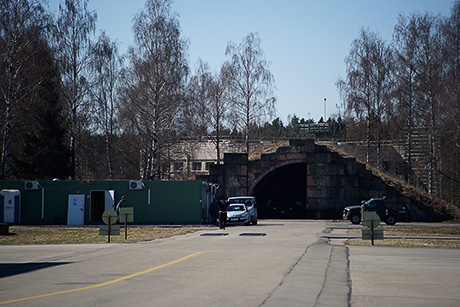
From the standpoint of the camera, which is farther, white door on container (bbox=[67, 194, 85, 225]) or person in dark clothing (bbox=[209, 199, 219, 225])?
white door on container (bbox=[67, 194, 85, 225])

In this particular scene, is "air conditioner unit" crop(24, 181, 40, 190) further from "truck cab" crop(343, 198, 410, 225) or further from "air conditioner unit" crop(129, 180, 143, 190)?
"truck cab" crop(343, 198, 410, 225)

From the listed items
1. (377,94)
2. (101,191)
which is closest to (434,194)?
(377,94)

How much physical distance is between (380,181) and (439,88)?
9.70m

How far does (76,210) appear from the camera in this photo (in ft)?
125

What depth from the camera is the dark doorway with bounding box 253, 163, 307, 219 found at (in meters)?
52.7

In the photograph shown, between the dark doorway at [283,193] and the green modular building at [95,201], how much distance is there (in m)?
14.6

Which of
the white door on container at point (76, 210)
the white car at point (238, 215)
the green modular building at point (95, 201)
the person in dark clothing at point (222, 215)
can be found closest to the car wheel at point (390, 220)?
the white car at point (238, 215)

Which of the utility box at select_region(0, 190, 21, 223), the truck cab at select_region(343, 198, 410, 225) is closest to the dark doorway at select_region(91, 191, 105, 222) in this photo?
the utility box at select_region(0, 190, 21, 223)

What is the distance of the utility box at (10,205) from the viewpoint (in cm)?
3759

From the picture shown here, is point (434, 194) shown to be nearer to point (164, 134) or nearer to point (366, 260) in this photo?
point (164, 134)

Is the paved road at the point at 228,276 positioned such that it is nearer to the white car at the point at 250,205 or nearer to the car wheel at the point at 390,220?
the white car at the point at 250,205

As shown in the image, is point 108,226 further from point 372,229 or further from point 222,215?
point 372,229

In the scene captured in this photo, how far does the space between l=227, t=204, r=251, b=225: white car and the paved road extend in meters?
15.9

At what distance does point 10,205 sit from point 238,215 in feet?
50.3
